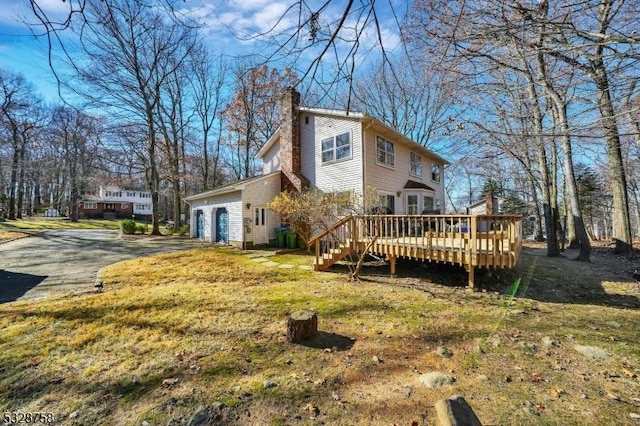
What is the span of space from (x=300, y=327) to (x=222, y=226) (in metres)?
13.0

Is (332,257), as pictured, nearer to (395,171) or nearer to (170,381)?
(170,381)

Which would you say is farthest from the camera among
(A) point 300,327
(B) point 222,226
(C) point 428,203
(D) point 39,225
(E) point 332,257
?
(D) point 39,225

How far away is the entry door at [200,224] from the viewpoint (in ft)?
59.5

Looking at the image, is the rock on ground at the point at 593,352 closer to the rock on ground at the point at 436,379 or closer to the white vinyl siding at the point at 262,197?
the rock on ground at the point at 436,379

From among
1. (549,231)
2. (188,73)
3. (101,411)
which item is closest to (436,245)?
(101,411)

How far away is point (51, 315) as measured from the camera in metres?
4.80

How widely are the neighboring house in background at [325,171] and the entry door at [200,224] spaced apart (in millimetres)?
1787

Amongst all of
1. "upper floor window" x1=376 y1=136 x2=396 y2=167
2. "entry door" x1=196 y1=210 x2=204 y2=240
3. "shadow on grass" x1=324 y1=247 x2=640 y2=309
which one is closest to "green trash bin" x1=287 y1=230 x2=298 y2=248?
"shadow on grass" x1=324 y1=247 x2=640 y2=309

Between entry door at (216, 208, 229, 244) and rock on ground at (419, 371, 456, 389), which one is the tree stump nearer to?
rock on ground at (419, 371, 456, 389)

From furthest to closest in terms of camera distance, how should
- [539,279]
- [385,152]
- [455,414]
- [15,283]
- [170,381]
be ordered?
[385,152], [539,279], [15,283], [170,381], [455,414]

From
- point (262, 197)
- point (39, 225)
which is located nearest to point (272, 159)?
point (262, 197)

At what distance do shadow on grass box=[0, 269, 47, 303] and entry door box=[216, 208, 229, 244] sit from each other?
8.11 meters

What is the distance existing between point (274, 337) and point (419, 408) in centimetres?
215

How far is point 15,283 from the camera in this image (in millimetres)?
7020
